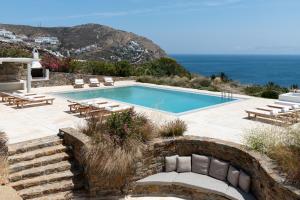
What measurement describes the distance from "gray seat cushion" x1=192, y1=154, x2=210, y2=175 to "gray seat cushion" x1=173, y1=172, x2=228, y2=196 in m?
0.12

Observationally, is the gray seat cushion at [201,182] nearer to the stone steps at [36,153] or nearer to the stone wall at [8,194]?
the stone steps at [36,153]

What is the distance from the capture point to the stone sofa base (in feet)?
21.2

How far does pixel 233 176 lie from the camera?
655 cm

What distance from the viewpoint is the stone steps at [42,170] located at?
6.46 m

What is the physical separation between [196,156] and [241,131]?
9.61 feet

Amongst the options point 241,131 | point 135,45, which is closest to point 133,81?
point 241,131

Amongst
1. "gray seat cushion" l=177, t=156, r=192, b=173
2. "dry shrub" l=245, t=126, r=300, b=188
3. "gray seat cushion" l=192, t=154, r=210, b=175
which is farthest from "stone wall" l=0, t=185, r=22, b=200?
"dry shrub" l=245, t=126, r=300, b=188

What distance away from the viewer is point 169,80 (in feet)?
69.1

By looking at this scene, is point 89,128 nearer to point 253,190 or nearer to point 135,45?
point 253,190

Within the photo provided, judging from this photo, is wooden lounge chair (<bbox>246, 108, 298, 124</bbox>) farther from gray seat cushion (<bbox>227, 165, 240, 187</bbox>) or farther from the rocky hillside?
the rocky hillside

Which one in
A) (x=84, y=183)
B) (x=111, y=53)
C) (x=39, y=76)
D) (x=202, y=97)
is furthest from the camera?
(x=111, y=53)

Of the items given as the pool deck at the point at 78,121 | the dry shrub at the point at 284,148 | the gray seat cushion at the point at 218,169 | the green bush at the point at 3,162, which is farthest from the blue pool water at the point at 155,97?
the green bush at the point at 3,162

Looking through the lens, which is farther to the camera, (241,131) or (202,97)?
(202,97)

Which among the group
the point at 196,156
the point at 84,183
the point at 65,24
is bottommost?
the point at 84,183
